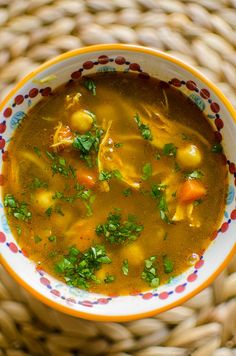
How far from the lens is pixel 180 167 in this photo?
3.29 metres

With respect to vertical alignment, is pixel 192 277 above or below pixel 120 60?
below

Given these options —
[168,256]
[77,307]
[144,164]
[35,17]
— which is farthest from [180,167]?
[35,17]

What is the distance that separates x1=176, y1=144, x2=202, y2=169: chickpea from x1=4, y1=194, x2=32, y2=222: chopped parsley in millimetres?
677

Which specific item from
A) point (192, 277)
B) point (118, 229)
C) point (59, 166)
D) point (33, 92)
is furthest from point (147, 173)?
point (33, 92)

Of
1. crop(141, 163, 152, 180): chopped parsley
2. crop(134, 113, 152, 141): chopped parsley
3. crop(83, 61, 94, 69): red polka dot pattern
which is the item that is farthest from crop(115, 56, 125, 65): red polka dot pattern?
crop(141, 163, 152, 180): chopped parsley

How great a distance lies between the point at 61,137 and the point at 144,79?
1.40 feet

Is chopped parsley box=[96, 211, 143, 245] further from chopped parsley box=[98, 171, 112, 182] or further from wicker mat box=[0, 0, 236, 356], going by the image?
wicker mat box=[0, 0, 236, 356]

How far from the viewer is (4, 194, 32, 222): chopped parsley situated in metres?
3.29

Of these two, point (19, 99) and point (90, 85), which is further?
point (90, 85)

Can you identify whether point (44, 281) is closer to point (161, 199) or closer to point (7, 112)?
point (161, 199)

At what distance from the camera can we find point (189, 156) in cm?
326

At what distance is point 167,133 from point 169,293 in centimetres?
67

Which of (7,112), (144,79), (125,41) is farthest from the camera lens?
(125,41)

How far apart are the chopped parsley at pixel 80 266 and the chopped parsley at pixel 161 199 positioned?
290 mm
